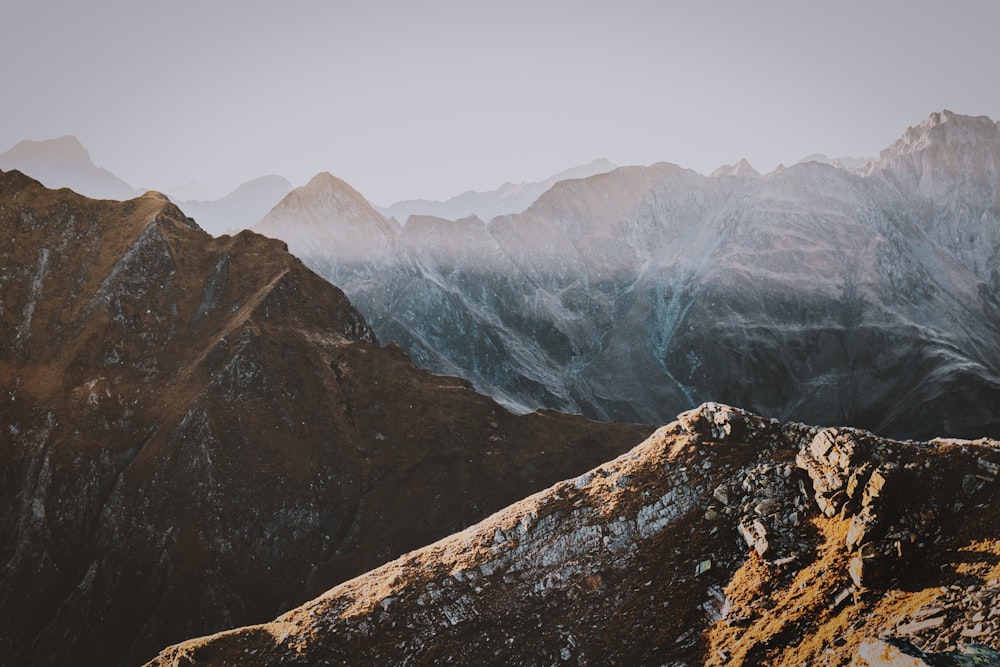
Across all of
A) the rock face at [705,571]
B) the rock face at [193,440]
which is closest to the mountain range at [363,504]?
the rock face at [705,571]

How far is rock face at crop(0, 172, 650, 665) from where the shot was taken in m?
77.0

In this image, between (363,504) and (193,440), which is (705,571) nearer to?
(363,504)

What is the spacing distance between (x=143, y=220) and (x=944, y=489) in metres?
120

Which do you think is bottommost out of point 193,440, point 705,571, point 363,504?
→ point 363,504

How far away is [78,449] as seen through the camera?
84.8 meters

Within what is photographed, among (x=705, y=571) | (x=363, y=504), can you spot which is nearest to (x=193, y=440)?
(x=363, y=504)

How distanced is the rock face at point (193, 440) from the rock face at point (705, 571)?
155 feet

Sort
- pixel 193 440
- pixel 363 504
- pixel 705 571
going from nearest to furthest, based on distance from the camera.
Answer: pixel 705 571 → pixel 193 440 → pixel 363 504

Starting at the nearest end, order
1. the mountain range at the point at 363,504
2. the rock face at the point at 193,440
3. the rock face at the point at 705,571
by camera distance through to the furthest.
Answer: the rock face at the point at 705,571 → the mountain range at the point at 363,504 → the rock face at the point at 193,440

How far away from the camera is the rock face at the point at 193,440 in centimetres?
7700

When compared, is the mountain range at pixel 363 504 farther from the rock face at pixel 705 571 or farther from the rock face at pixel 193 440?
the rock face at pixel 193 440

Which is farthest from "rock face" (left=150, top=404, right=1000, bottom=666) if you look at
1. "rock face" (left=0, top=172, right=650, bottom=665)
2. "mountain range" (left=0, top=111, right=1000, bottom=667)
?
"rock face" (left=0, top=172, right=650, bottom=665)

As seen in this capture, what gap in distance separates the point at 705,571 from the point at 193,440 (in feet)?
251

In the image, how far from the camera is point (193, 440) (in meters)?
86.4
